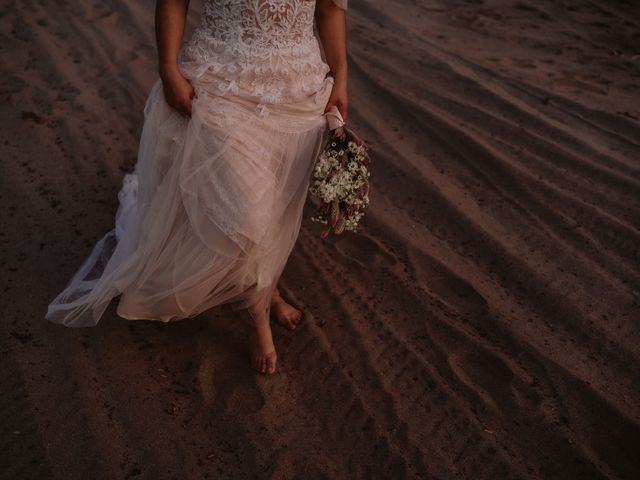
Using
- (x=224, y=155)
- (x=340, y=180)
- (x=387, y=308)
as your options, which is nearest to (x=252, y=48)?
(x=224, y=155)

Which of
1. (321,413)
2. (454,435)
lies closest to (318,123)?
(321,413)

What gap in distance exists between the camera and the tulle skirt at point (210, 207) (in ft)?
7.64

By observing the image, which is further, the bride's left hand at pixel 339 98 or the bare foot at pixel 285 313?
the bare foot at pixel 285 313

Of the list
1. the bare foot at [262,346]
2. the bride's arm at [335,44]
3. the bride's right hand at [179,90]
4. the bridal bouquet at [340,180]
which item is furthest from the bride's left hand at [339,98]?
the bare foot at [262,346]

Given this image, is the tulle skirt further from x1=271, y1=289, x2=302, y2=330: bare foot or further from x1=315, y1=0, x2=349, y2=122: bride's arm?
x1=271, y1=289, x2=302, y2=330: bare foot

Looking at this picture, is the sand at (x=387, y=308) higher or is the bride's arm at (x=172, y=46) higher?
the bride's arm at (x=172, y=46)

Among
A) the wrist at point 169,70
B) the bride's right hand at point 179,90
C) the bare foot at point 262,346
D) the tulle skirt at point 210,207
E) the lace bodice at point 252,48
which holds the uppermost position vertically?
the lace bodice at point 252,48

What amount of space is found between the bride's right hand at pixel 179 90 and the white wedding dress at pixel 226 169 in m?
0.03

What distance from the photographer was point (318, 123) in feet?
8.41

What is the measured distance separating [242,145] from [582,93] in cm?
376

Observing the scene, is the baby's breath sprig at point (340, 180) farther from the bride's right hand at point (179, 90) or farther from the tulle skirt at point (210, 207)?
the bride's right hand at point (179, 90)

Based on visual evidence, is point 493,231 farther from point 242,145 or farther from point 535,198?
point 242,145

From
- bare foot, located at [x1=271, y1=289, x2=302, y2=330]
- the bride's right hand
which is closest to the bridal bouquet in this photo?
the bride's right hand

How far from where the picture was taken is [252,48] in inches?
91.9
